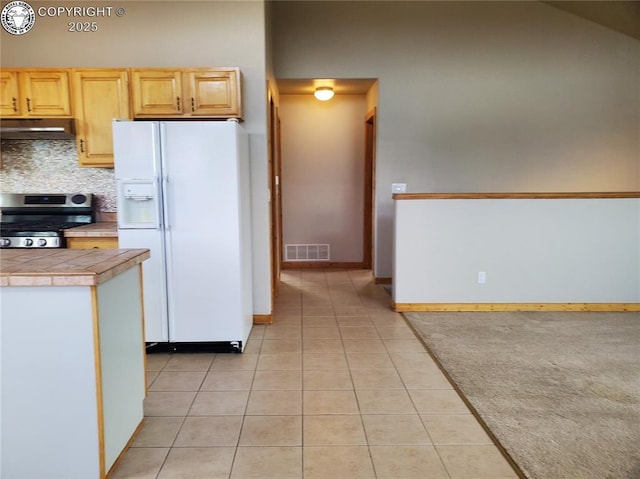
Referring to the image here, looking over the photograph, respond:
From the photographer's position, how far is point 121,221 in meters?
3.12

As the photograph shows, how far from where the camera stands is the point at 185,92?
3461 mm

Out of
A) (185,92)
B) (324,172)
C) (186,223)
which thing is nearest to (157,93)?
(185,92)

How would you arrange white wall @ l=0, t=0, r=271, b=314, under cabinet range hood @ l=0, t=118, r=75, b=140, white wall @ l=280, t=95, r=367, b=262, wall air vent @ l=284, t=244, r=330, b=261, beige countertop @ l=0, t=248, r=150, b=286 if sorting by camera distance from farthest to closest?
wall air vent @ l=284, t=244, r=330, b=261
white wall @ l=280, t=95, r=367, b=262
white wall @ l=0, t=0, r=271, b=314
under cabinet range hood @ l=0, t=118, r=75, b=140
beige countertop @ l=0, t=248, r=150, b=286

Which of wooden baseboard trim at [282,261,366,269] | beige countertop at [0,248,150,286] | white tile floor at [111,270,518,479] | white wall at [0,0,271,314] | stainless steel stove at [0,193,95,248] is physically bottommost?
white tile floor at [111,270,518,479]

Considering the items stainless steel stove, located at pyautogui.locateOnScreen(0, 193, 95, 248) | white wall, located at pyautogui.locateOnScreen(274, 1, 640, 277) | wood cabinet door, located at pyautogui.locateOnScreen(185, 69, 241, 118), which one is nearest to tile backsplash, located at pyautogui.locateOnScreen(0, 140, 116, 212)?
stainless steel stove, located at pyautogui.locateOnScreen(0, 193, 95, 248)

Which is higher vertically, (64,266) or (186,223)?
(186,223)

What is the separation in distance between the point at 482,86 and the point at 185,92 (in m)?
3.47

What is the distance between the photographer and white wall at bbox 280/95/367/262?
6125 mm

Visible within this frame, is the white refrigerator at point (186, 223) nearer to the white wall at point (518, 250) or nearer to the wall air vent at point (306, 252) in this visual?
the white wall at point (518, 250)

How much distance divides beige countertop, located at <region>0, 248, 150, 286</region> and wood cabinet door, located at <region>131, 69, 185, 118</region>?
171 centimetres

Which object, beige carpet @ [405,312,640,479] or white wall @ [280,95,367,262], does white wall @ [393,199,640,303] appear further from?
white wall @ [280,95,367,262]

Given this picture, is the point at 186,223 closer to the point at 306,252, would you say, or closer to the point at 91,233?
the point at 91,233

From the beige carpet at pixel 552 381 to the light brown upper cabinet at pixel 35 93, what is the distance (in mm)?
3558

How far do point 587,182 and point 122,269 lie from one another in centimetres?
539
